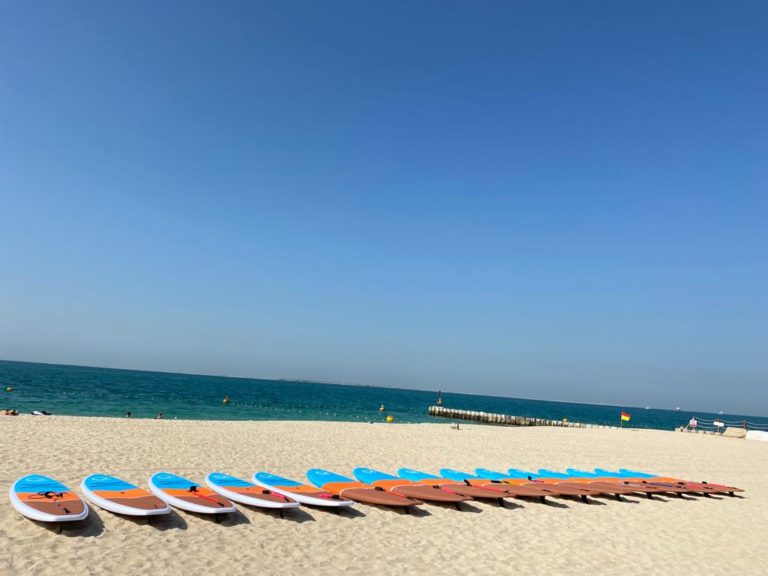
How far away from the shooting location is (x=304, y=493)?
9.31 meters

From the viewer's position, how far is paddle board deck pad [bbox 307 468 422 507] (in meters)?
9.56

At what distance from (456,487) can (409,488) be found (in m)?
1.31

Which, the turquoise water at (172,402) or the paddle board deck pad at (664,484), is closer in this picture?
the paddle board deck pad at (664,484)

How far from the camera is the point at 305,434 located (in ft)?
71.8

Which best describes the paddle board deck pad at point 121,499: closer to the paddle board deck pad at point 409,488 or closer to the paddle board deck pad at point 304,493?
the paddle board deck pad at point 304,493

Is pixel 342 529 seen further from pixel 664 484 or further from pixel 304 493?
pixel 664 484

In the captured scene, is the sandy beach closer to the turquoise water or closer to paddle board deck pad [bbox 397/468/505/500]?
paddle board deck pad [bbox 397/468/505/500]

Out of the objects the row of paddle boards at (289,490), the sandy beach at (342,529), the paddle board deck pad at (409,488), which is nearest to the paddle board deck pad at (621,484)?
the row of paddle boards at (289,490)

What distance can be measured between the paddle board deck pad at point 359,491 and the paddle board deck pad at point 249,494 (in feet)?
4.33

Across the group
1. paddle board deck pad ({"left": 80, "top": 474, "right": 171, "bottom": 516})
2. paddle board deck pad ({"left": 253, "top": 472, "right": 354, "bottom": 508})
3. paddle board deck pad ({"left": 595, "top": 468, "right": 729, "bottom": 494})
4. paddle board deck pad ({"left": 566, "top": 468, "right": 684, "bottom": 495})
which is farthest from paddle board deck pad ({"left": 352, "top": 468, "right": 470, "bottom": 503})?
paddle board deck pad ({"left": 595, "top": 468, "right": 729, "bottom": 494})

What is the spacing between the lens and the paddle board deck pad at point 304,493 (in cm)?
902

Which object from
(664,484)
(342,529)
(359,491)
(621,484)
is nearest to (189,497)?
(342,529)

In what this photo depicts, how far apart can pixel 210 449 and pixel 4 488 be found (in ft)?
23.1

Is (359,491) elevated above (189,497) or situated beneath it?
situated beneath
